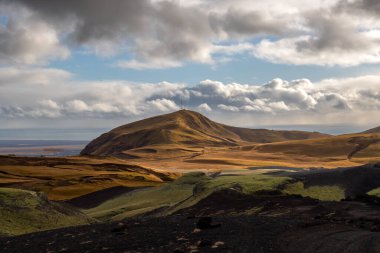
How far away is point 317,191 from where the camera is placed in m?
58.3

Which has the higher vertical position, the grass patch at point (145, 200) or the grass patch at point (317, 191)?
the grass patch at point (317, 191)

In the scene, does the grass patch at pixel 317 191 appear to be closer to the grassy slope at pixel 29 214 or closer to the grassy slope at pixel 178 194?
the grassy slope at pixel 178 194

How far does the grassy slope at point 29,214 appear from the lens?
132 ft

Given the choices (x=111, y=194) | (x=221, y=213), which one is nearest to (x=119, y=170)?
(x=111, y=194)

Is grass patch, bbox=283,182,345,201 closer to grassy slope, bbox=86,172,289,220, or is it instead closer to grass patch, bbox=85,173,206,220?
grassy slope, bbox=86,172,289,220

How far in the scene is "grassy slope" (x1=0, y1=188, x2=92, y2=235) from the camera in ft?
132

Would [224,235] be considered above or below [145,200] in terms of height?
above

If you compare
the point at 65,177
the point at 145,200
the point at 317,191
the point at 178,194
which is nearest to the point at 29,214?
the point at 145,200

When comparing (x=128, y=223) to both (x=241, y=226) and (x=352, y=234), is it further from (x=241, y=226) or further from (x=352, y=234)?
(x=352, y=234)

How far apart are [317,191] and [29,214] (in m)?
35.8

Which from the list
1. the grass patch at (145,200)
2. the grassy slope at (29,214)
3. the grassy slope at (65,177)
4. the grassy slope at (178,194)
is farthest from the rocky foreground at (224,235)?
the grassy slope at (65,177)

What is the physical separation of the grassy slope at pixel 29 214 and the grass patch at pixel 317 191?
27.2m

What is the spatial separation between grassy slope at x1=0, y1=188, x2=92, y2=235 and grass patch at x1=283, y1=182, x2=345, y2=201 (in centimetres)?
2725

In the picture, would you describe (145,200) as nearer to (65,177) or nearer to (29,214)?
(29,214)
